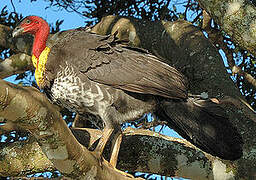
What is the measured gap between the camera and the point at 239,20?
3.42m

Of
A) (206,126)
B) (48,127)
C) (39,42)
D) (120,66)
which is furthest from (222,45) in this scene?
(48,127)

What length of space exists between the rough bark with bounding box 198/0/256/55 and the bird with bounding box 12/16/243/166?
620mm

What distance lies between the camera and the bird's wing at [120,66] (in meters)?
3.69

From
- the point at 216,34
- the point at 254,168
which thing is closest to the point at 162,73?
the point at 254,168

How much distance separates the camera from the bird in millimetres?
3672

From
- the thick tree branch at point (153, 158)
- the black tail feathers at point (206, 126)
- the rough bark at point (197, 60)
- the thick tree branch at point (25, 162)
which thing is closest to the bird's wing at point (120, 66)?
the black tail feathers at point (206, 126)

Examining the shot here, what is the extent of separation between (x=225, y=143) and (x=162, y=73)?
80 cm

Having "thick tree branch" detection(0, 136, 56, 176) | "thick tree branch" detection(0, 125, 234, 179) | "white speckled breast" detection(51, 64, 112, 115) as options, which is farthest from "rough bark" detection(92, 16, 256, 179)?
"thick tree branch" detection(0, 136, 56, 176)

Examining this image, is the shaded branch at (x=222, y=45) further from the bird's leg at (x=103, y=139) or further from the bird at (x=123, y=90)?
the bird's leg at (x=103, y=139)

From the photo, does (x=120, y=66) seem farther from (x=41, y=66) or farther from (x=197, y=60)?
(x=197, y=60)

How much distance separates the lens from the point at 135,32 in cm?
574

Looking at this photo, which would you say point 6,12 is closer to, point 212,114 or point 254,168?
point 212,114

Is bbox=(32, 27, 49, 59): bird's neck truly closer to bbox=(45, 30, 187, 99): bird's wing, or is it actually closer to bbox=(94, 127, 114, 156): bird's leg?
bbox=(45, 30, 187, 99): bird's wing

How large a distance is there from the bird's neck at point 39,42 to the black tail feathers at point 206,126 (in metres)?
1.29
